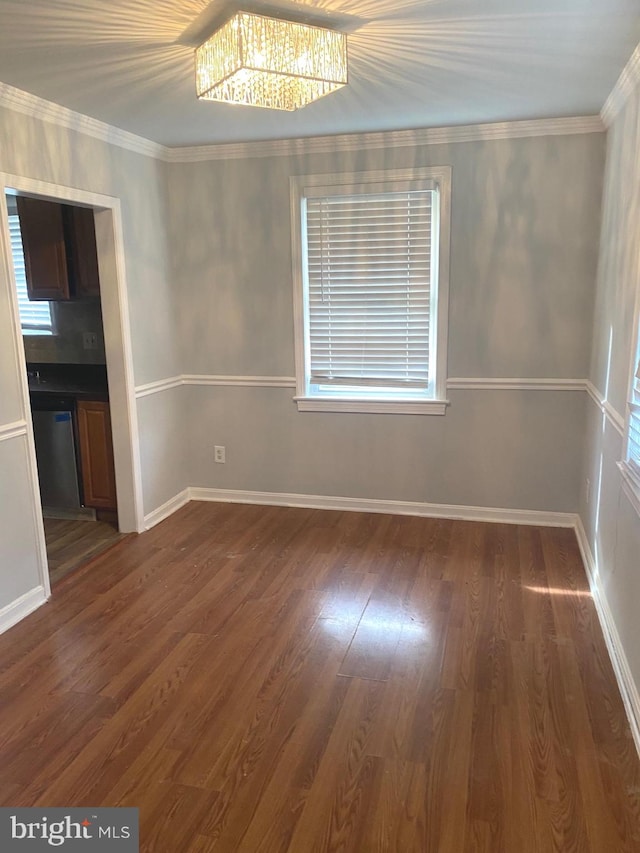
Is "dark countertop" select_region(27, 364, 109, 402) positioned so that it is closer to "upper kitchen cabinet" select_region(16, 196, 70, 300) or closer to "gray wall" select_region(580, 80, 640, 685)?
"upper kitchen cabinet" select_region(16, 196, 70, 300)

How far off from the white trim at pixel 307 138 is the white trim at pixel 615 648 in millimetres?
2372

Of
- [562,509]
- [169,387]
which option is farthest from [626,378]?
[169,387]

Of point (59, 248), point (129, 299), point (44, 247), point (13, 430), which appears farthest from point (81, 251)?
point (13, 430)

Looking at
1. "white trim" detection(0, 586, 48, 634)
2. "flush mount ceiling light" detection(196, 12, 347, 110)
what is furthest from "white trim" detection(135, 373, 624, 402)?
"flush mount ceiling light" detection(196, 12, 347, 110)

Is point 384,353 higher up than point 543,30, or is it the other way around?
point 543,30

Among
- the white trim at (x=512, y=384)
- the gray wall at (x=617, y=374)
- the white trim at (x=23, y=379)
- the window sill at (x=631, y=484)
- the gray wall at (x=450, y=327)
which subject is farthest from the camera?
the white trim at (x=512, y=384)

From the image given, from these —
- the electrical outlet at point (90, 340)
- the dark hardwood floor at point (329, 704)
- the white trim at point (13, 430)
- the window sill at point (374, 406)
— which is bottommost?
the dark hardwood floor at point (329, 704)

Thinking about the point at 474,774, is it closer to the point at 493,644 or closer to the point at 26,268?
the point at 493,644

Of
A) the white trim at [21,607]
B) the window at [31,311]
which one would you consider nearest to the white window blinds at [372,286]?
the window at [31,311]

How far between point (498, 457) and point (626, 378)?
1490 millimetres

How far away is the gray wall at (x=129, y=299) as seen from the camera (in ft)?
9.37

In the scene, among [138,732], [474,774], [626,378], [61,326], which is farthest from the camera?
[61,326]

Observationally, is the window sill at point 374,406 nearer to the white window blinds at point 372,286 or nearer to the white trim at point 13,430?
the white window blinds at point 372,286

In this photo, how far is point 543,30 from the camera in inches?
88.9
